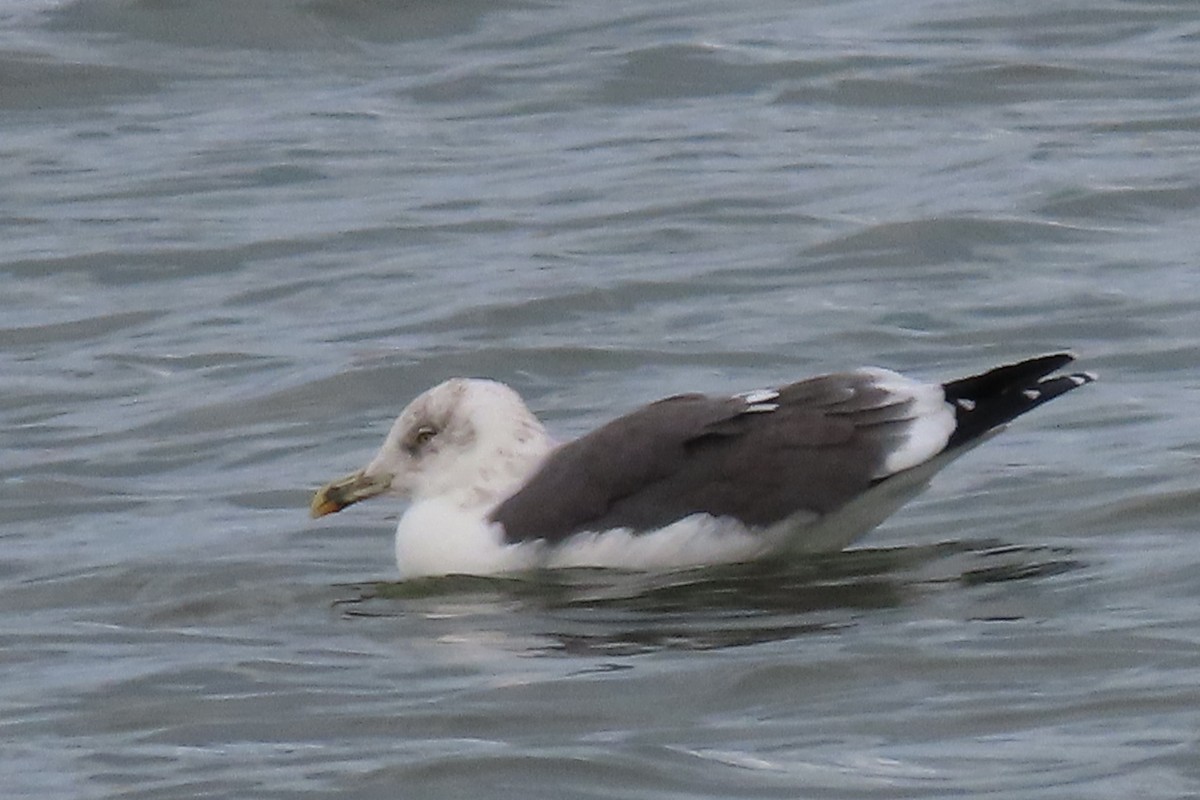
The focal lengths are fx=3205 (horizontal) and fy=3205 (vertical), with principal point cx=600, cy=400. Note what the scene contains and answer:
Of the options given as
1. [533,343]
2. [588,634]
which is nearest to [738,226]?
[533,343]

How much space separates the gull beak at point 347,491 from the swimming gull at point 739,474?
382 mm

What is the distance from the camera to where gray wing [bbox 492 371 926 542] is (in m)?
8.55

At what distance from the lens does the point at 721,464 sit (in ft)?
28.2

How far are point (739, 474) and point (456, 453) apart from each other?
2.91ft

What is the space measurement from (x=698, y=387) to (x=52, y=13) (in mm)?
8596

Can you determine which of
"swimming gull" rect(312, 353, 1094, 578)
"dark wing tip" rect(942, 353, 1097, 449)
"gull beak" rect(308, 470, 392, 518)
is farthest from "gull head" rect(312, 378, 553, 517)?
"dark wing tip" rect(942, 353, 1097, 449)

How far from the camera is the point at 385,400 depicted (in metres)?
11.2

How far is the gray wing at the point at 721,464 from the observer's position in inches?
337

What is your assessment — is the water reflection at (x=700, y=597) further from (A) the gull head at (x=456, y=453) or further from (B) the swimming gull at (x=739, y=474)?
(A) the gull head at (x=456, y=453)

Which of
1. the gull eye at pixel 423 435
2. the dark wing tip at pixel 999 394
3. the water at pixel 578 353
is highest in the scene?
the dark wing tip at pixel 999 394

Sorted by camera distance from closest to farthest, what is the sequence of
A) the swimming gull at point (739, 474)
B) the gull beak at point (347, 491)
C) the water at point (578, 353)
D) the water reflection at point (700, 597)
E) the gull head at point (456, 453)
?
the water at point (578, 353) < the water reflection at point (700, 597) < the swimming gull at point (739, 474) < the gull head at point (456, 453) < the gull beak at point (347, 491)

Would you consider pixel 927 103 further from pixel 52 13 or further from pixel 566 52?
pixel 52 13

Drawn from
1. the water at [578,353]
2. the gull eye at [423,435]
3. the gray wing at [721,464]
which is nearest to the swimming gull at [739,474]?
the gray wing at [721,464]

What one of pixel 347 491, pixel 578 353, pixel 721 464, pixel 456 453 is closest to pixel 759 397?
pixel 721 464
